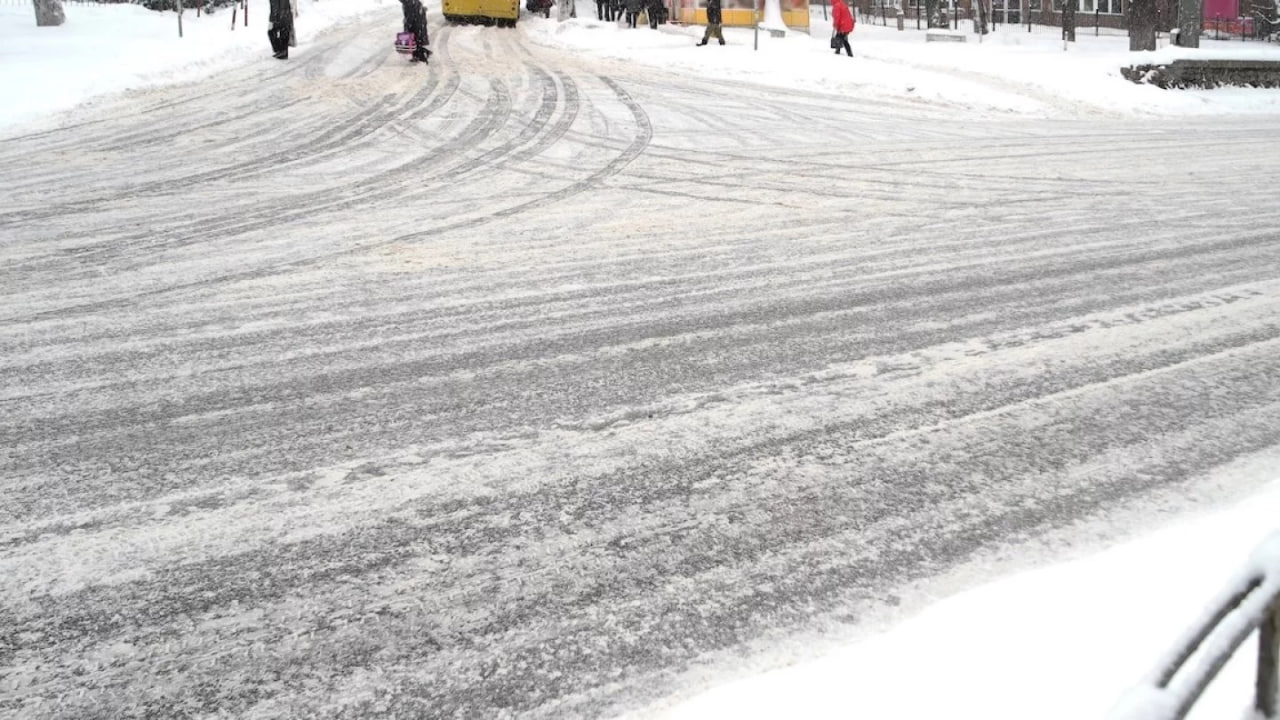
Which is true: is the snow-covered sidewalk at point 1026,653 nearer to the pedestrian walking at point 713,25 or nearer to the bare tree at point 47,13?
the pedestrian walking at point 713,25

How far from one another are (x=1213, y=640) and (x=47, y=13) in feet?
91.2

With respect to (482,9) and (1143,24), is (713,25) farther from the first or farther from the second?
(482,9)

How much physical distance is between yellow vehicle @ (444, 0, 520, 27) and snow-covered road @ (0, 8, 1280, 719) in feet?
90.7

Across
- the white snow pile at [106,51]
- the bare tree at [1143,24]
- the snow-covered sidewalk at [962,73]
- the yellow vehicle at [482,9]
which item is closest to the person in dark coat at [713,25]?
the snow-covered sidewalk at [962,73]

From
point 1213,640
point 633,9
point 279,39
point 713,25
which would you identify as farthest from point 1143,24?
point 1213,640

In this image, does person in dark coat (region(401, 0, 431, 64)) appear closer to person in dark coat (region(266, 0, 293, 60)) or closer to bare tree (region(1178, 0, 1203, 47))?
person in dark coat (region(266, 0, 293, 60))

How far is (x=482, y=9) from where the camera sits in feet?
117

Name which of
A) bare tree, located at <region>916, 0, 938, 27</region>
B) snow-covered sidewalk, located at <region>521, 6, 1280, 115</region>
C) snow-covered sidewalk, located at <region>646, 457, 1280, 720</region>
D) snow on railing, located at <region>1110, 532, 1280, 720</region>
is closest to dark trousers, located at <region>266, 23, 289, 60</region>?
snow-covered sidewalk, located at <region>521, 6, 1280, 115</region>

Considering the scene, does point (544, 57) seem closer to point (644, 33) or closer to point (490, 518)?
point (644, 33)

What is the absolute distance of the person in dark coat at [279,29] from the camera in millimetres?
22125

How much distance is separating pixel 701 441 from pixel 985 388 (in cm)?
139

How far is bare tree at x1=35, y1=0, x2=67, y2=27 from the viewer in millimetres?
23547

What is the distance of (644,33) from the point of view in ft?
98.6

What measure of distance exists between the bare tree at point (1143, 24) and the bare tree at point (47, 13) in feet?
82.1
